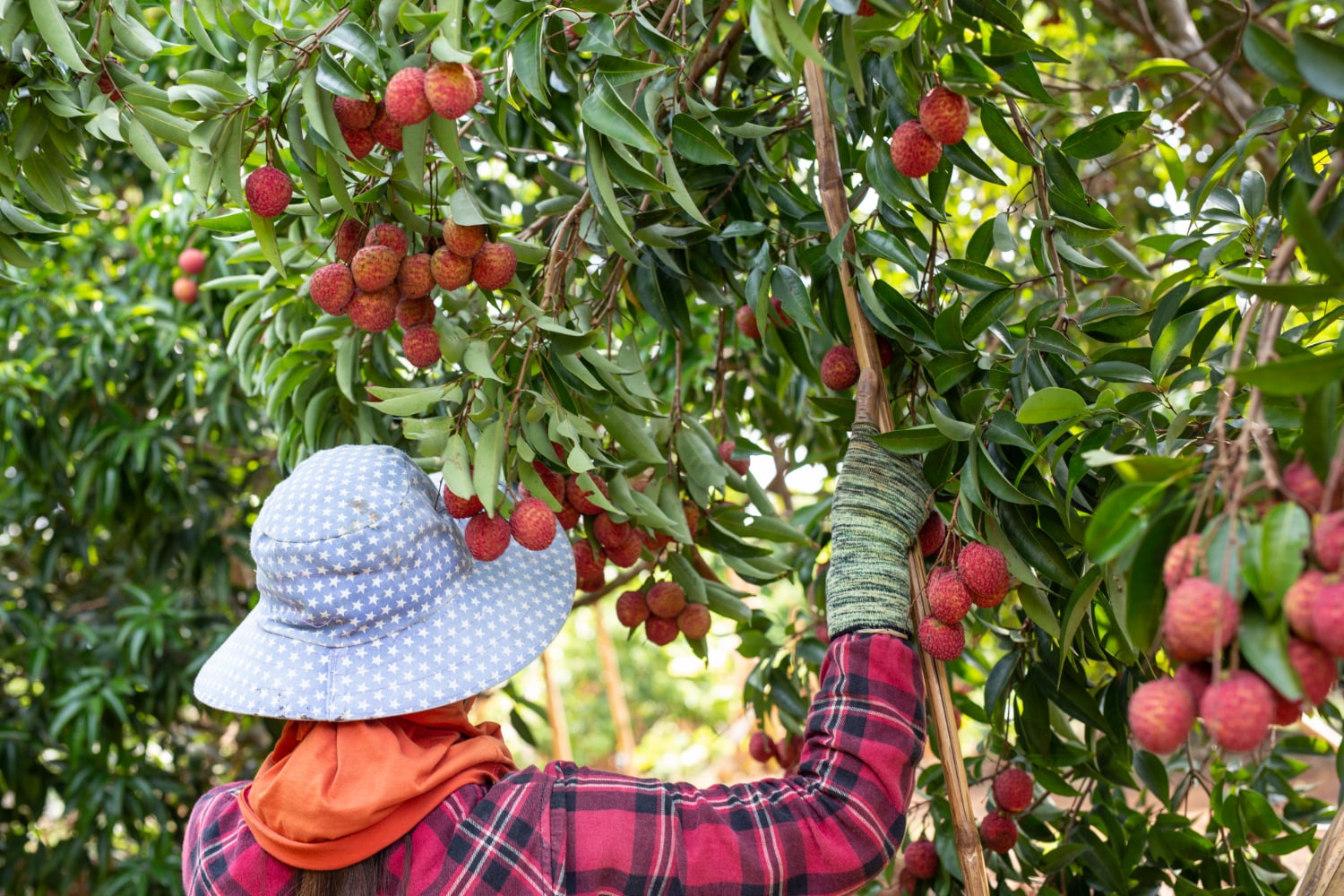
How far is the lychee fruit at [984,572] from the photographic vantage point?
3.29ft

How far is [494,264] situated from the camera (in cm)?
111

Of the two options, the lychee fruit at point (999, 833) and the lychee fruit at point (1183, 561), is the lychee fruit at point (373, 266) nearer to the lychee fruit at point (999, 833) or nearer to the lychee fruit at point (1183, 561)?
the lychee fruit at point (1183, 561)

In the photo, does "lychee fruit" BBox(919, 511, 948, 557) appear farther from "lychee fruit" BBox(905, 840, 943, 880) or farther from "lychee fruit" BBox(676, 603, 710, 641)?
"lychee fruit" BBox(905, 840, 943, 880)

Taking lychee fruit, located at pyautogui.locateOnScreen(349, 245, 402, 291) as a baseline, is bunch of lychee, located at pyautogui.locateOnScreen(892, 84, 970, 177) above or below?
above

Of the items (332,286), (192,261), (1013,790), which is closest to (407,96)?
(332,286)

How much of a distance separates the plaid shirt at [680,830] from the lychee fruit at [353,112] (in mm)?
652

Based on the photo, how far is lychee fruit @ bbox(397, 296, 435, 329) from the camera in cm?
115

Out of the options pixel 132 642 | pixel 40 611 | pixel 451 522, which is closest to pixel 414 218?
pixel 451 522

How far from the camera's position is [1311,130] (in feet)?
3.69

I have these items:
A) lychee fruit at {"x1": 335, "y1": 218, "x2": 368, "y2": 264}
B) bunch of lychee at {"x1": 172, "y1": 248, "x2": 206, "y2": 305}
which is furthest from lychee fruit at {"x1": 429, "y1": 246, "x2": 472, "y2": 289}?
bunch of lychee at {"x1": 172, "y1": 248, "x2": 206, "y2": 305}

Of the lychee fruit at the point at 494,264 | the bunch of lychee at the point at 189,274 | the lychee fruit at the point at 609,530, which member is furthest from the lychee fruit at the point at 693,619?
the bunch of lychee at the point at 189,274

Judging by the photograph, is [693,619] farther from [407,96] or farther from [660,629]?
[407,96]

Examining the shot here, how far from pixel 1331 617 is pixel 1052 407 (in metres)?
0.44

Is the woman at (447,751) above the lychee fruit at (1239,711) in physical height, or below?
below
